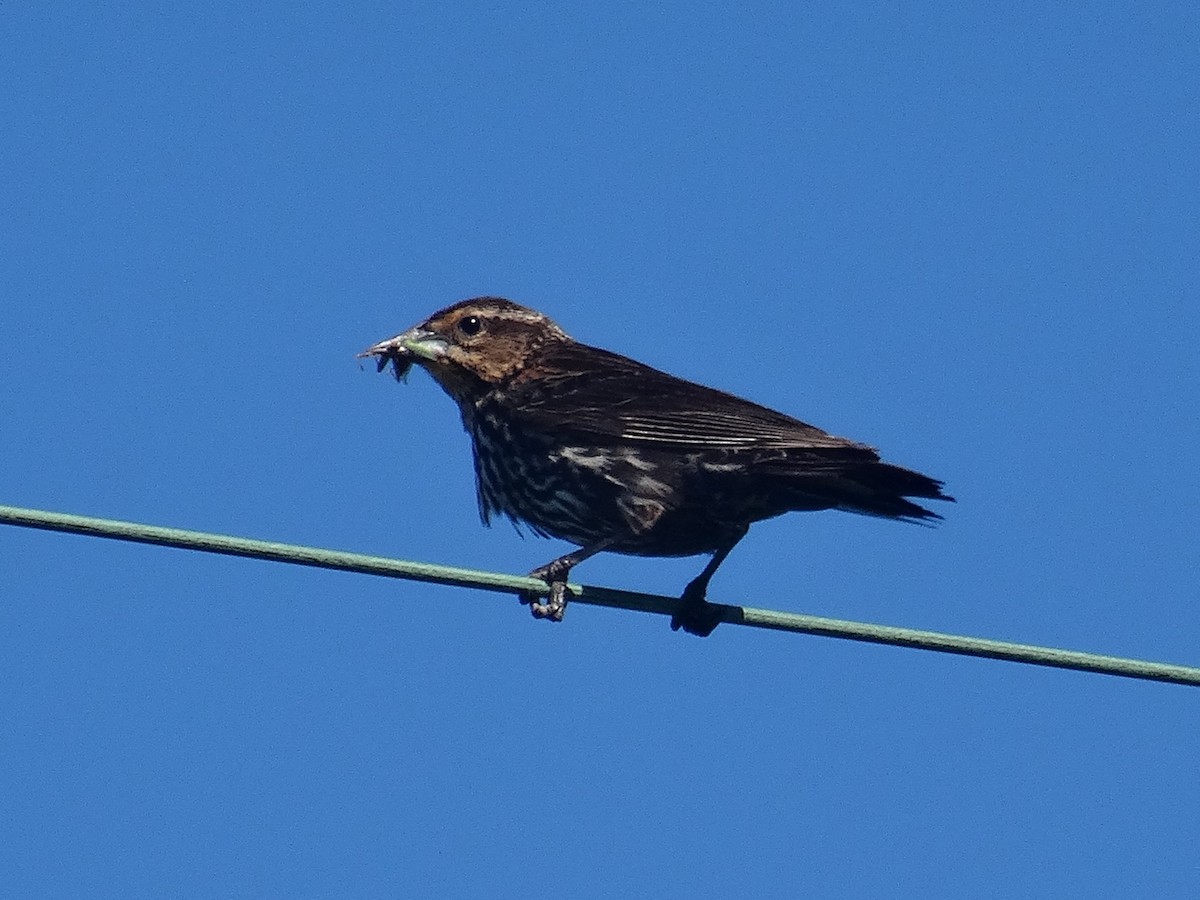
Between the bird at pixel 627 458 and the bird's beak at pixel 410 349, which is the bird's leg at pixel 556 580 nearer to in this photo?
the bird at pixel 627 458

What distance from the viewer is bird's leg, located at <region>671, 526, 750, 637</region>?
8594 mm

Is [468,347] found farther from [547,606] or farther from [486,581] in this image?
[486,581]

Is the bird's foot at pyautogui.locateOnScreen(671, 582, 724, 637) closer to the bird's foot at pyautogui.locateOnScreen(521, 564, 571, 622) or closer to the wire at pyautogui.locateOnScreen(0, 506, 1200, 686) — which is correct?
the bird's foot at pyautogui.locateOnScreen(521, 564, 571, 622)

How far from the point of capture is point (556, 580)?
8.55 meters

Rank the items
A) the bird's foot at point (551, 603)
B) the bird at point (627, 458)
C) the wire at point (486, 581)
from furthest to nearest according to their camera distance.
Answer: the bird at point (627, 458)
the bird's foot at point (551, 603)
the wire at point (486, 581)

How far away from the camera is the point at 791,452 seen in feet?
28.0

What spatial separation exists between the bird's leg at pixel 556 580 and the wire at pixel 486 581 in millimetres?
→ 1325

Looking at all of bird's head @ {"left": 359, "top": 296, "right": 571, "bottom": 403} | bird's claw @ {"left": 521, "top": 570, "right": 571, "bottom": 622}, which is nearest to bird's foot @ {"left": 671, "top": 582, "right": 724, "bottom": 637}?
bird's claw @ {"left": 521, "top": 570, "right": 571, "bottom": 622}

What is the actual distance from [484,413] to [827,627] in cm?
386

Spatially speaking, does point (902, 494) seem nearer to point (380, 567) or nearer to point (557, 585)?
point (557, 585)

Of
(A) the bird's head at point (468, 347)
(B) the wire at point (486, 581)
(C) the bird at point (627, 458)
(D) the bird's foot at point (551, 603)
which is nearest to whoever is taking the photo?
(B) the wire at point (486, 581)

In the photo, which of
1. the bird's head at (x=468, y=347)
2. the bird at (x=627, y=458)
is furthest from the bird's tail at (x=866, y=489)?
the bird's head at (x=468, y=347)

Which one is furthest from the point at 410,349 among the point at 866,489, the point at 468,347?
the point at 866,489

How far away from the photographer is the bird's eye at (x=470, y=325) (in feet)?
33.8
